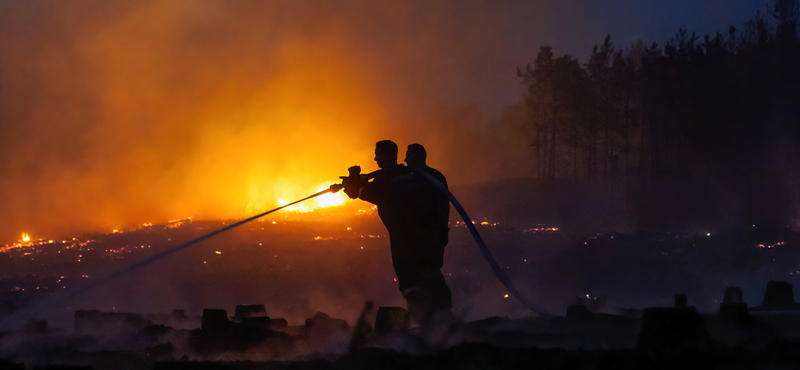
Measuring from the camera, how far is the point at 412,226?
22.5 ft

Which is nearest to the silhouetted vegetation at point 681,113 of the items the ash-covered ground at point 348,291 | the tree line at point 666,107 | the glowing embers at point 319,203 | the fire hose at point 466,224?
the tree line at point 666,107

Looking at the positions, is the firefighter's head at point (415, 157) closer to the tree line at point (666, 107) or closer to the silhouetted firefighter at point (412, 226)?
the silhouetted firefighter at point (412, 226)

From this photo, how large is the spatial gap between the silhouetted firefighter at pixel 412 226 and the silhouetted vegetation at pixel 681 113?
2641 cm

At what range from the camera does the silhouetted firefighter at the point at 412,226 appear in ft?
22.4

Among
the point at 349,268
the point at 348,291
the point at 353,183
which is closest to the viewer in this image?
the point at 353,183

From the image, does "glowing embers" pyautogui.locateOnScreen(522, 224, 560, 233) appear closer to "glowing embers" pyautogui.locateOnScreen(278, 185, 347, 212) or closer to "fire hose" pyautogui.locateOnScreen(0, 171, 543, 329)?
"glowing embers" pyautogui.locateOnScreen(278, 185, 347, 212)

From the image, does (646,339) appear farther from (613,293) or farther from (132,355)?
(613,293)

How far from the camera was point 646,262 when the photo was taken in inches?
776

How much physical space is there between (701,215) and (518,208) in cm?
901

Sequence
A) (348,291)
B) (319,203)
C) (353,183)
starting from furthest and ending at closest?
(319,203), (348,291), (353,183)

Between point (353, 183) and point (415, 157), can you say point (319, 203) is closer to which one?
point (415, 157)

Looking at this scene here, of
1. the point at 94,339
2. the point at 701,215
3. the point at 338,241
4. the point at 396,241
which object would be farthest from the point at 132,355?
the point at 701,215

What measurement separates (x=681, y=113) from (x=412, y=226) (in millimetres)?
33899

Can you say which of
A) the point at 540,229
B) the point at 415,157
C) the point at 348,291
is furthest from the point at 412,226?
the point at 540,229
